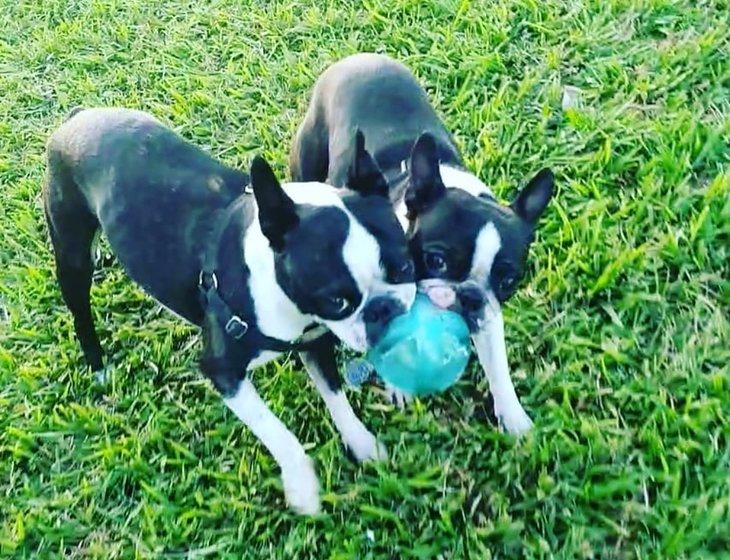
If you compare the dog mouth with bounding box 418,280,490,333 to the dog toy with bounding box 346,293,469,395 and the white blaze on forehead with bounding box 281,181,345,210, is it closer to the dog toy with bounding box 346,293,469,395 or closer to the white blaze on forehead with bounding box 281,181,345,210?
the dog toy with bounding box 346,293,469,395

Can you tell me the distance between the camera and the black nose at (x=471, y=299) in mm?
3117

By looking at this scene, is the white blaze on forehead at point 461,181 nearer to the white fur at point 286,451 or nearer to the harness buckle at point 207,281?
the harness buckle at point 207,281

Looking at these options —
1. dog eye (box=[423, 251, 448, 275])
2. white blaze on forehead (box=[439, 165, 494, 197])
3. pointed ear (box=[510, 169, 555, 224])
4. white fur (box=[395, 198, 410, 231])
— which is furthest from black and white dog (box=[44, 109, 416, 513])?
pointed ear (box=[510, 169, 555, 224])

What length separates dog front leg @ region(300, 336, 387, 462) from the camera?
11.3ft

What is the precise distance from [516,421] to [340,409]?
0.63 metres

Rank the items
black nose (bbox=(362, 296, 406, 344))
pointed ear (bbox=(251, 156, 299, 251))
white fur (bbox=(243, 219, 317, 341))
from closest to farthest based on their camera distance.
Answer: pointed ear (bbox=(251, 156, 299, 251)), black nose (bbox=(362, 296, 406, 344)), white fur (bbox=(243, 219, 317, 341))

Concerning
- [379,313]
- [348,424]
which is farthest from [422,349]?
[348,424]

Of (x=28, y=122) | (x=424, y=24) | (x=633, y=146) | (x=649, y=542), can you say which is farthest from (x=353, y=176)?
(x=28, y=122)

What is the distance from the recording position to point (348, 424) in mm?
3504

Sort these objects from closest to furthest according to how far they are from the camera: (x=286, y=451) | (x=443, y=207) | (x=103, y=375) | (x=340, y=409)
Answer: (x=443, y=207)
(x=286, y=451)
(x=340, y=409)
(x=103, y=375)

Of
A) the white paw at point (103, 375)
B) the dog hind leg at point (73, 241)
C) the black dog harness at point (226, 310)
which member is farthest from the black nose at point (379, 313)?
the white paw at point (103, 375)

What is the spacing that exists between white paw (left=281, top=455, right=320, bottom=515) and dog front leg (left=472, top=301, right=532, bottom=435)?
0.71 metres

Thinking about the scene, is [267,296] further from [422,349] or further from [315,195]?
[422,349]

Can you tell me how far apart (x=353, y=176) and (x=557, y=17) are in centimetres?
255
